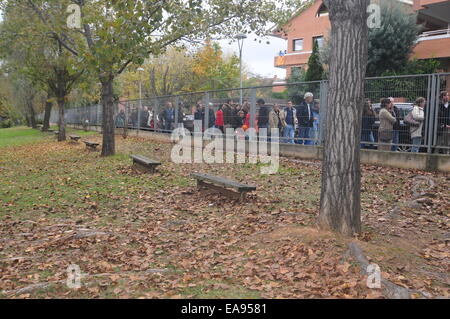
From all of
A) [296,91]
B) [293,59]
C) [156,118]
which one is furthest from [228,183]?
[293,59]

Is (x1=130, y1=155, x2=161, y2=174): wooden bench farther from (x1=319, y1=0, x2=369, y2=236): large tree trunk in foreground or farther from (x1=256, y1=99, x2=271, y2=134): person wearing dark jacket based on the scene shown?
(x1=319, y1=0, x2=369, y2=236): large tree trunk in foreground

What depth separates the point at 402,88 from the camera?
32.3 feet

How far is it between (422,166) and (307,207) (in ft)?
12.6

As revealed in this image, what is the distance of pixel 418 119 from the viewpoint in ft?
31.4

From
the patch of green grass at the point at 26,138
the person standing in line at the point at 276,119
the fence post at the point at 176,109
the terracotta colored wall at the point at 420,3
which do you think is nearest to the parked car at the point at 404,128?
the person standing in line at the point at 276,119

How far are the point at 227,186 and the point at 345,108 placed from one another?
3165mm

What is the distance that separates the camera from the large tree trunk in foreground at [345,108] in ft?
16.5

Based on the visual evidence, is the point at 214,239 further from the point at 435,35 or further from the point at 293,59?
the point at 293,59

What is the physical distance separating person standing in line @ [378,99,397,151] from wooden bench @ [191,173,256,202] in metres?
4.30

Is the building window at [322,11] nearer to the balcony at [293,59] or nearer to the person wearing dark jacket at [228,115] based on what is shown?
the balcony at [293,59]

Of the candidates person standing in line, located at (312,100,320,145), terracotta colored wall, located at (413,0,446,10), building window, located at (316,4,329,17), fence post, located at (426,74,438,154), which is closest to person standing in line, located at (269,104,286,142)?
person standing in line, located at (312,100,320,145)

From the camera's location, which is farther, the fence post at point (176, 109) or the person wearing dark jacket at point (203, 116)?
the fence post at point (176, 109)

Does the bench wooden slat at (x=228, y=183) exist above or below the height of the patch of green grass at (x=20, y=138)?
above
